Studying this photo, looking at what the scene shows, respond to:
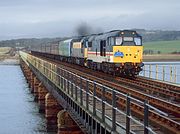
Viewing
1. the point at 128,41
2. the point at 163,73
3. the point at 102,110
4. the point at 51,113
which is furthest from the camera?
the point at 128,41

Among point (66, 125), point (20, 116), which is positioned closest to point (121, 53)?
point (20, 116)

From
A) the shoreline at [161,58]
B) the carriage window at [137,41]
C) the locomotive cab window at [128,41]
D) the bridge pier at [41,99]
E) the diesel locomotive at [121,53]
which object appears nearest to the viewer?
the diesel locomotive at [121,53]

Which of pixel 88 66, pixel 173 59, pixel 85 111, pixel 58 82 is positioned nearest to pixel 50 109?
pixel 58 82

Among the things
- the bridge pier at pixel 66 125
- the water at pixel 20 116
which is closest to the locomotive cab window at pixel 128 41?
the water at pixel 20 116

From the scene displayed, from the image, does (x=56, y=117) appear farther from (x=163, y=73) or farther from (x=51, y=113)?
(x=163, y=73)

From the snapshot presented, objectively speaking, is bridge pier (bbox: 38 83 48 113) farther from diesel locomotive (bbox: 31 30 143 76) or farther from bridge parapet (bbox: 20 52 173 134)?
bridge parapet (bbox: 20 52 173 134)

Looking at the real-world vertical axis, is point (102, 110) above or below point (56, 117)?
above

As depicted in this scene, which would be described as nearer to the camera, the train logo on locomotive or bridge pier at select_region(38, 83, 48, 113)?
the train logo on locomotive

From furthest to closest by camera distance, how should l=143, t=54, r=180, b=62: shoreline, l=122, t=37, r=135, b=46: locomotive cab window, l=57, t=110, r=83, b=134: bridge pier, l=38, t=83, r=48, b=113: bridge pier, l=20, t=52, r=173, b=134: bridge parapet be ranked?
l=143, t=54, r=180, b=62: shoreline → l=38, t=83, r=48, b=113: bridge pier → l=122, t=37, r=135, b=46: locomotive cab window → l=57, t=110, r=83, b=134: bridge pier → l=20, t=52, r=173, b=134: bridge parapet

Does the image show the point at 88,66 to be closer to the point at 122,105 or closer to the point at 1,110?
the point at 1,110

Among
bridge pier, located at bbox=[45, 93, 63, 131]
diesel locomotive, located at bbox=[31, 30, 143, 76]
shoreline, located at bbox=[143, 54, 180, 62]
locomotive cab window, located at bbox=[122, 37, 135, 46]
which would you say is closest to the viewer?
bridge pier, located at bbox=[45, 93, 63, 131]

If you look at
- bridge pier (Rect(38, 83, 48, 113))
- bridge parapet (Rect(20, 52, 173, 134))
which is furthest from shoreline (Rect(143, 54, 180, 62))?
bridge parapet (Rect(20, 52, 173, 134))

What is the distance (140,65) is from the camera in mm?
35531

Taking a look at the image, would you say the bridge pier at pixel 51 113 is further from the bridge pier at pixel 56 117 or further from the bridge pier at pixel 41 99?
the bridge pier at pixel 41 99
